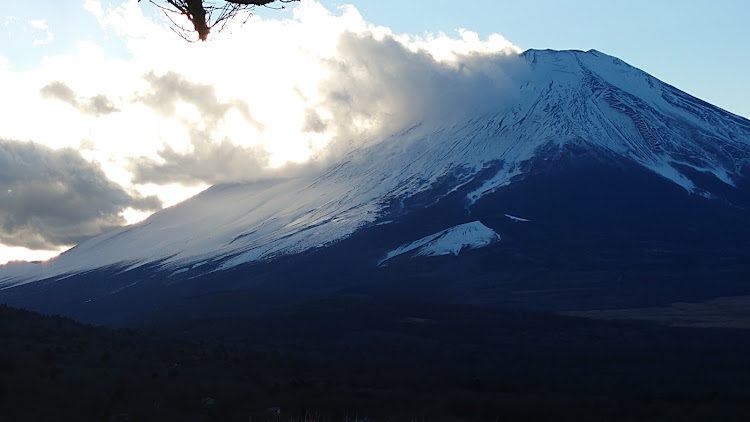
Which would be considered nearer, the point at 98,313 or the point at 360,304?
the point at 360,304

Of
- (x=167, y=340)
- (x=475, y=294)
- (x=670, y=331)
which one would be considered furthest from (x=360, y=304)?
(x=167, y=340)

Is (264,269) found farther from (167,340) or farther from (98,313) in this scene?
(167,340)

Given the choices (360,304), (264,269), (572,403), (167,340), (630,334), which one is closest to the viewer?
(572,403)

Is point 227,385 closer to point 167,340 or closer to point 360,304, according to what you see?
point 167,340

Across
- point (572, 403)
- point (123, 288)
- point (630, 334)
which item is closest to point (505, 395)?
point (572, 403)

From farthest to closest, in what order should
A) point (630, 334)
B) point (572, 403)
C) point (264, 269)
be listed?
point (264, 269), point (630, 334), point (572, 403)

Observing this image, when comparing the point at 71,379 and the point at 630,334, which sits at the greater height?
the point at 71,379
